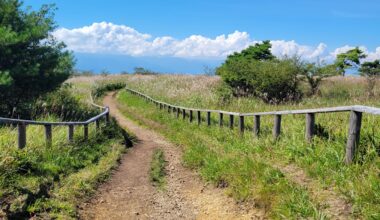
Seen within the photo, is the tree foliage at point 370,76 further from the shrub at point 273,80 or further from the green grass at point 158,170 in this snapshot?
the green grass at point 158,170

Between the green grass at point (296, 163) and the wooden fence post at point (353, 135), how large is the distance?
12cm

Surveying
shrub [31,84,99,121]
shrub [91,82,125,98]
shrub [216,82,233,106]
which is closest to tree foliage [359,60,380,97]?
shrub [216,82,233,106]

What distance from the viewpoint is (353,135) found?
620 cm

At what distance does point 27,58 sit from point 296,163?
14303 mm

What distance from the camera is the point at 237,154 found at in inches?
366

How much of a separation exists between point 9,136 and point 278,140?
Result: 20.1ft

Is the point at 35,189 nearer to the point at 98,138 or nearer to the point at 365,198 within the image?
the point at 365,198

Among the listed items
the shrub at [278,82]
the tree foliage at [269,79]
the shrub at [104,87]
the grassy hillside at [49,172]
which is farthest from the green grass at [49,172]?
the shrub at [104,87]

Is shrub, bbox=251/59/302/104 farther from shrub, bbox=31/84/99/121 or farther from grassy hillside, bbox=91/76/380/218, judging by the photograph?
grassy hillside, bbox=91/76/380/218

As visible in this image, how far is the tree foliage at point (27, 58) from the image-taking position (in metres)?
16.8

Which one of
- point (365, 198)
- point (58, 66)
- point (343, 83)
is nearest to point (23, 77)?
point (58, 66)

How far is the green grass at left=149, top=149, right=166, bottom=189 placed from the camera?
29.3ft

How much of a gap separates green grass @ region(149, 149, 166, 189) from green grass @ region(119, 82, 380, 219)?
2.31 ft

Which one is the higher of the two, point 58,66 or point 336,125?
point 58,66
